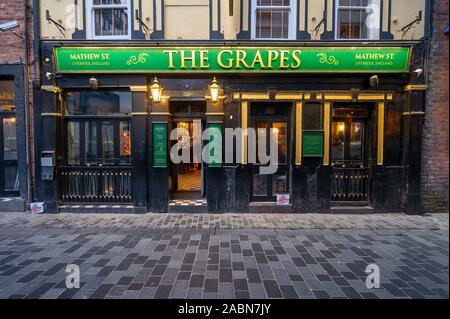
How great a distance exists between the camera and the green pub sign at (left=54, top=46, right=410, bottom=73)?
727 cm

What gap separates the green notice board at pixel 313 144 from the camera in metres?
7.60

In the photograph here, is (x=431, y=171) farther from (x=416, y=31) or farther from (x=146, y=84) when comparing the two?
(x=146, y=84)

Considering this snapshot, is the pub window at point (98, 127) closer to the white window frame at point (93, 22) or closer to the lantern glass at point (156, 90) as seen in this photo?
the lantern glass at point (156, 90)

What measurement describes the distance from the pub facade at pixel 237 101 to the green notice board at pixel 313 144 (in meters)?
0.04

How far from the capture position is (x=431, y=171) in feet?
25.2

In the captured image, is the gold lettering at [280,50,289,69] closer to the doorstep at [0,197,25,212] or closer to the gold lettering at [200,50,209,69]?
the gold lettering at [200,50,209,69]

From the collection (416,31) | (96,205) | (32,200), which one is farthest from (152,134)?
(416,31)

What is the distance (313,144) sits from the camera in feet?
25.0

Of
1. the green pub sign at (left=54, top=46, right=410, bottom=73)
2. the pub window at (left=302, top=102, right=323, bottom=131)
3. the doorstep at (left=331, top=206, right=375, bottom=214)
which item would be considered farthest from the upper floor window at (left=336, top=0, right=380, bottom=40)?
the doorstep at (left=331, top=206, right=375, bottom=214)

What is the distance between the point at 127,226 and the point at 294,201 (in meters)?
4.33

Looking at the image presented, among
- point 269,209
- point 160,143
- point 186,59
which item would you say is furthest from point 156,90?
point 269,209

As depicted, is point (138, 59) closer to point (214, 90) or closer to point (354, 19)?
point (214, 90)

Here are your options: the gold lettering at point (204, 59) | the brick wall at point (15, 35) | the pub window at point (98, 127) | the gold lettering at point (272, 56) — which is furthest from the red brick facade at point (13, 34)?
the gold lettering at point (272, 56)

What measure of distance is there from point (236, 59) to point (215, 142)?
86.9 inches
